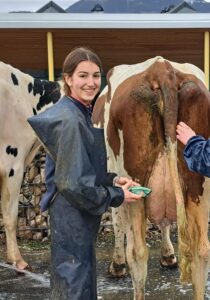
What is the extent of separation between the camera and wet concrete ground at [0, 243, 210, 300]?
491cm

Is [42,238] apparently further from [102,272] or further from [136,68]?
[136,68]

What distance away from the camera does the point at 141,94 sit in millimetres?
3814

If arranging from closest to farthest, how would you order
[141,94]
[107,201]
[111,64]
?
[107,201] < [141,94] < [111,64]

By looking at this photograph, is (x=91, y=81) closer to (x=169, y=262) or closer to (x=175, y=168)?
(x=175, y=168)

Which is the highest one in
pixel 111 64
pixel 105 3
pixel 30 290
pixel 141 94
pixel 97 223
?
pixel 105 3

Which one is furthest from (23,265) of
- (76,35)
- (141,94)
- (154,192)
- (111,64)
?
(111,64)

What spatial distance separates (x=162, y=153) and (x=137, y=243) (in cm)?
74

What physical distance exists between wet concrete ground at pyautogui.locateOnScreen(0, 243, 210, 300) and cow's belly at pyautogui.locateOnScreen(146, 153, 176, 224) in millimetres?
1136

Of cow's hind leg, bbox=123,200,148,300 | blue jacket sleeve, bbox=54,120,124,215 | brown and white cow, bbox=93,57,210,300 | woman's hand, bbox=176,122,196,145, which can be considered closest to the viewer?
blue jacket sleeve, bbox=54,120,124,215

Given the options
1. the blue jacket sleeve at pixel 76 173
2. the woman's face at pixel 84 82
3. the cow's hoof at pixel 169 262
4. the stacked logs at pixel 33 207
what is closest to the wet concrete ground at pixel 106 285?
the cow's hoof at pixel 169 262

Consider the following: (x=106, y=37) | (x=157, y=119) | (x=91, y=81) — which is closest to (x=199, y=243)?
(x=157, y=119)

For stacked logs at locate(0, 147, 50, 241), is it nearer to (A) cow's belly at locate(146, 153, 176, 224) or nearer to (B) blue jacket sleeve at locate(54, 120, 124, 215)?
(A) cow's belly at locate(146, 153, 176, 224)

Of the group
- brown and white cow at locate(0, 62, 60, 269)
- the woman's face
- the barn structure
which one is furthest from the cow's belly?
the barn structure

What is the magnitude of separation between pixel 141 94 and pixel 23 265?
2.77 m
